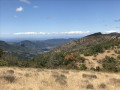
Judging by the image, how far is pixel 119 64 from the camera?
29344 millimetres

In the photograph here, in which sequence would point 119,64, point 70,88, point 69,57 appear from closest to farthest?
1. point 70,88
2. point 119,64
3. point 69,57

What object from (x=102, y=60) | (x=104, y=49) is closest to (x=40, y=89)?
(x=102, y=60)

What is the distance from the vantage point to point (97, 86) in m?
7.01

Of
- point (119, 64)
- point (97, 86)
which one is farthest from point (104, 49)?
point (97, 86)

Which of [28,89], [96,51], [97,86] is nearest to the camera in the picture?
[28,89]

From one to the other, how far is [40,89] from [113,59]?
98.7 feet

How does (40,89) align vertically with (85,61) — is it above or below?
above

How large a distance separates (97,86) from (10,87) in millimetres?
4400

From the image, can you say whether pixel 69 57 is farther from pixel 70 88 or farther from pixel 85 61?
pixel 70 88

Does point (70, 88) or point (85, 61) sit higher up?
point (70, 88)

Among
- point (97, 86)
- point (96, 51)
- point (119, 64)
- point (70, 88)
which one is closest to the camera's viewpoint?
point (70, 88)

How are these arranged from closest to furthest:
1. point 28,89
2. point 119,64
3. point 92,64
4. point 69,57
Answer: point 28,89 → point 119,64 → point 92,64 → point 69,57

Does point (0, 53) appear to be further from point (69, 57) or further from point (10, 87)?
point (10, 87)

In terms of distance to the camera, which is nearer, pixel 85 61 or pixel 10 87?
pixel 10 87
